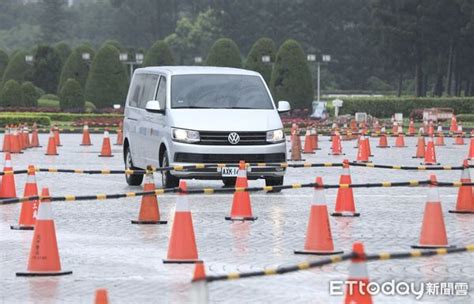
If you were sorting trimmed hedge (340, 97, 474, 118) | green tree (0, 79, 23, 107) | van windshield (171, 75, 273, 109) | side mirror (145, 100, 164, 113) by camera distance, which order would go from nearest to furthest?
1. side mirror (145, 100, 164, 113)
2. van windshield (171, 75, 273, 109)
3. green tree (0, 79, 23, 107)
4. trimmed hedge (340, 97, 474, 118)

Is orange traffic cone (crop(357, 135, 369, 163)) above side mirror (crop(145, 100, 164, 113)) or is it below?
below

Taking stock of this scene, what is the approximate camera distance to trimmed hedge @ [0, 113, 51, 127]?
59.4 m

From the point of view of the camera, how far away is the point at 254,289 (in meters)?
11.9

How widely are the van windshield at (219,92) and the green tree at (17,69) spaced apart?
6387 cm

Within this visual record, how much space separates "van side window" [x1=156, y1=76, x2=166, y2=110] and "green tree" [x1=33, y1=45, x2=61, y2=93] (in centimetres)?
6688

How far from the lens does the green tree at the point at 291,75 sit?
75500mm

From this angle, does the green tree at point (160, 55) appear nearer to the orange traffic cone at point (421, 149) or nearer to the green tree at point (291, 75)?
the green tree at point (291, 75)

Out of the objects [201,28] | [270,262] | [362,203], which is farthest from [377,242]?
[201,28]

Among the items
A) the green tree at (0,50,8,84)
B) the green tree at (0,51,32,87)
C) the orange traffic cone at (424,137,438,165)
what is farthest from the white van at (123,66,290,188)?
the green tree at (0,50,8,84)

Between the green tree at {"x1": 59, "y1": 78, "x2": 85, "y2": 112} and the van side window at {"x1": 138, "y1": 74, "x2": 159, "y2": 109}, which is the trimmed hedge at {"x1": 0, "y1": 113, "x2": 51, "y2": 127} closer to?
the green tree at {"x1": 59, "y1": 78, "x2": 85, "y2": 112}

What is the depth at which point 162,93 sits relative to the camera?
23.8 metres

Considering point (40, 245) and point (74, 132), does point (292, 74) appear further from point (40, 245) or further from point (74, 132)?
point (40, 245)

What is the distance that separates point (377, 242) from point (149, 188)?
10.5 feet

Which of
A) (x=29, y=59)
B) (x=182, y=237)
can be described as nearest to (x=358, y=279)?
(x=182, y=237)
